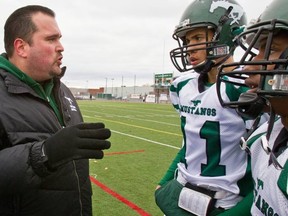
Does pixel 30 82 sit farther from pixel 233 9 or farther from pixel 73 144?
pixel 233 9

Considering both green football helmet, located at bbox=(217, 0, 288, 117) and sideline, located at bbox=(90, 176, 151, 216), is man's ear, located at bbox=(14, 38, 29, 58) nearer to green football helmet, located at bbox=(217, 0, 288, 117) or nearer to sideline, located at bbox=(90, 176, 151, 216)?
green football helmet, located at bbox=(217, 0, 288, 117)

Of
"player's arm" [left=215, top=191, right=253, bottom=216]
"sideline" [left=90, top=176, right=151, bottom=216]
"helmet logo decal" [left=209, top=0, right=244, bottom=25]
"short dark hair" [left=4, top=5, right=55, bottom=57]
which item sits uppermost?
"helmet logo decal" [left=209, top=0, right=244, bottom=25]

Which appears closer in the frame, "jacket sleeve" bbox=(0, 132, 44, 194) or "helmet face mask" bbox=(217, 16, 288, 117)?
"helmet face mask" bbox=(217, 16, 288, 117)

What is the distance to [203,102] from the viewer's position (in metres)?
1.96

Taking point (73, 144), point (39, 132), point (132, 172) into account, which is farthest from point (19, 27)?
point (132, 172)

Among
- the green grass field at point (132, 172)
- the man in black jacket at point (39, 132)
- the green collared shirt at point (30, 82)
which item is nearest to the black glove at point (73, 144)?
the man in black jacket at point (39, 132)

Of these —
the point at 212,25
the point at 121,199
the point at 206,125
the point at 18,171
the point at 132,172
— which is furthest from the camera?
the point at 132,172

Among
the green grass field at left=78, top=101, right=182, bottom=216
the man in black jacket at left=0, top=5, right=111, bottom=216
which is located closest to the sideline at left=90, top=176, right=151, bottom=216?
the green grass field at left=78, top=101, right=182, bottom=216

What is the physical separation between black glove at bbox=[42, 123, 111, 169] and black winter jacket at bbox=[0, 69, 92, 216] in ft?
0.22

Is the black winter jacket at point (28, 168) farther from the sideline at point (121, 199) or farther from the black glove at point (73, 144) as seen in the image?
the sideline at point (121, 199)

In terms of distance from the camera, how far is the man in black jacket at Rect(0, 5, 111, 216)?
1564mm

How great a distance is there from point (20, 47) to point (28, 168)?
0.78m

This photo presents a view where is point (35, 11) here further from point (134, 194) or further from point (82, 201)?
point (134, 194)

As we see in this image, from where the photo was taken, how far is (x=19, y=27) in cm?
197
